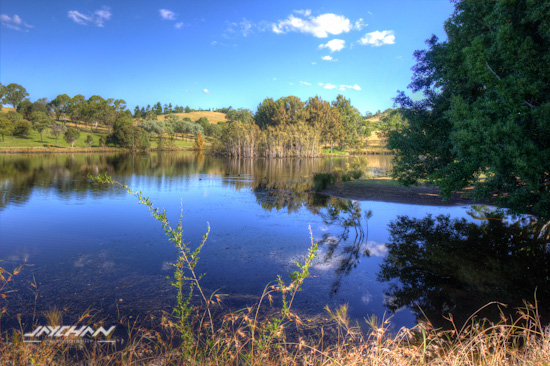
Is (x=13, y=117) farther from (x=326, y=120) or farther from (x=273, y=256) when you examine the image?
(x=273, y=256)

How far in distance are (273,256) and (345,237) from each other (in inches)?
141

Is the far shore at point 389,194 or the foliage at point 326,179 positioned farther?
the foliage at point 326,179

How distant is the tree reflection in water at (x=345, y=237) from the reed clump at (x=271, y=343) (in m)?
2.33

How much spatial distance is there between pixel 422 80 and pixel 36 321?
1627 centimetres

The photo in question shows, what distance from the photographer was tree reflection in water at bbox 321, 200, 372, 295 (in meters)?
9.67

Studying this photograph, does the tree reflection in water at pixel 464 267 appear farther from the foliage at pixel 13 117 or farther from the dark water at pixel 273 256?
the foliage at pixel 13 117

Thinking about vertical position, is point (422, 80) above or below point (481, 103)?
above

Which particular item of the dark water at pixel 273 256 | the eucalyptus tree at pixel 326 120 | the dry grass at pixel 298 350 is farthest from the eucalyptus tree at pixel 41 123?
the dry grass at pixel 298 350

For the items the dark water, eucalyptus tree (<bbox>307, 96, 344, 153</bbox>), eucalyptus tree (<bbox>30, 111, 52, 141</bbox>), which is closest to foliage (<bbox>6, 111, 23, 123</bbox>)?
eucalyptus tree (<bbox>30, 111, 52, 141</bbox>)

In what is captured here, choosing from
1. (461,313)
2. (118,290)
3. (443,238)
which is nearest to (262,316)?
(118,290)

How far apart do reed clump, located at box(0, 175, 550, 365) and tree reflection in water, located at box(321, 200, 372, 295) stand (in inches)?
91.9

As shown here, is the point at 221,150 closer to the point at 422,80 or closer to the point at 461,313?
the point at 422,80

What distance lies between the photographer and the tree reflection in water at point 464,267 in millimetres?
7418

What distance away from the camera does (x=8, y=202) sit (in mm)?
17953
